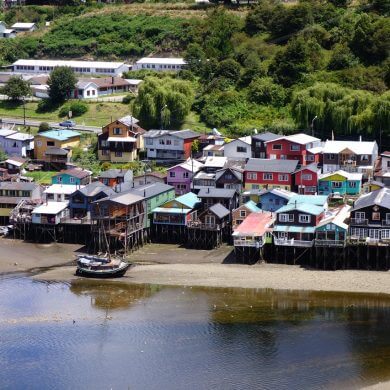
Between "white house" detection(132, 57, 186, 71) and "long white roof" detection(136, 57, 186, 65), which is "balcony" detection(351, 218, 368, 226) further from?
"long white roof" detection(136, 57, 186, 65)

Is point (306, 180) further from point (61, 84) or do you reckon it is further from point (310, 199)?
point (61, 84)

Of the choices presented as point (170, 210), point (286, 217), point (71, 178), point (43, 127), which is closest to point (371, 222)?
point (286, 217)

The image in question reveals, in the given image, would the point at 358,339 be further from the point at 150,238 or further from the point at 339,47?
the point at 339,47

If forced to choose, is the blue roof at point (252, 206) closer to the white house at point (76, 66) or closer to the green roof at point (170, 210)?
the green roof at point (170, 210)

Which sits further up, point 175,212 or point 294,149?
point 294,149

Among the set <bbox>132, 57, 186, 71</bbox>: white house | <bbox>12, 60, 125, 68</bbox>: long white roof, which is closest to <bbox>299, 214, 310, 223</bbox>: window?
→ <bbox>132, 57, 186, 71</bbox>: white house

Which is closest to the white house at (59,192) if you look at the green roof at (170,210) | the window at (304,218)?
the green roof at (170,210)
